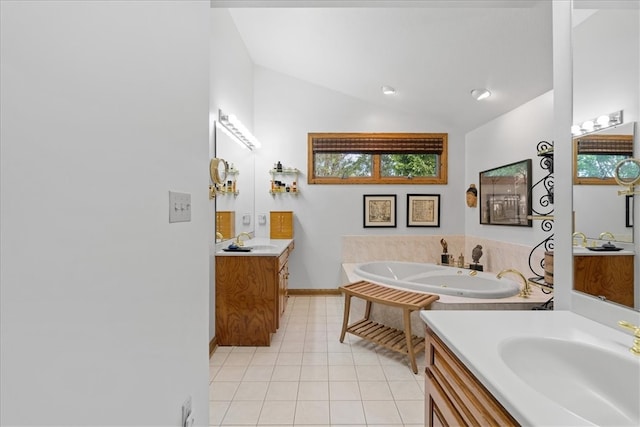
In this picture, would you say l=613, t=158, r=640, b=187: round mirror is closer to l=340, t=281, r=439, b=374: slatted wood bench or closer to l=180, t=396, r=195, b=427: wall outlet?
l=340, t=281, r=439, b=374: slatted wood bench

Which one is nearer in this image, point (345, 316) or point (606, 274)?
point (606, 274)

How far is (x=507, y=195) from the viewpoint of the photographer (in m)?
3.47

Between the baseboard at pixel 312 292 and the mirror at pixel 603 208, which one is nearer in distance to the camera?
the mirror at pixel 603 208

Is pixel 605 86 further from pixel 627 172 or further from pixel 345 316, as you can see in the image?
pixel 345 316

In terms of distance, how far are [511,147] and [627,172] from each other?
2689mm

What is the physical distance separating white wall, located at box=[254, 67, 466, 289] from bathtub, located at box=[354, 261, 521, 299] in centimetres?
56

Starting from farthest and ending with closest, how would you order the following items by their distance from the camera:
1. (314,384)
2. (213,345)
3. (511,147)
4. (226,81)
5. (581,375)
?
(511,147) < (226,81) < (213,345) < (314,384) < (581,375)

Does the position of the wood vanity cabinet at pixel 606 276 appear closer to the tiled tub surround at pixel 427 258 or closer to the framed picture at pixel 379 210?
the tiled tub surround at pixel 427 258

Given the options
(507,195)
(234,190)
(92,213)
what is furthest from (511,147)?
(92,213)

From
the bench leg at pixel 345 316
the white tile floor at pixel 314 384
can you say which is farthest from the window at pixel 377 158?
the white tile floor at pixel 314 384

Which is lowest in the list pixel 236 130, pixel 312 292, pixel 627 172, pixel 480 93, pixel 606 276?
pixel 312 292

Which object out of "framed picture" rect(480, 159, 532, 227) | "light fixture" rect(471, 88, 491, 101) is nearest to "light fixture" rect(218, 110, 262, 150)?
"light fixture" rect(471, 88, 491, 101)

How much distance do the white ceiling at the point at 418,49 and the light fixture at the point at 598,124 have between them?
43.8 inches

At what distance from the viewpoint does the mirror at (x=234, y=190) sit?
10.2 feet
